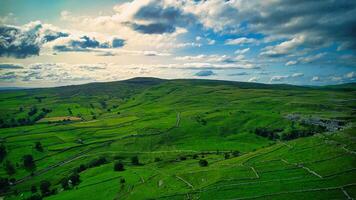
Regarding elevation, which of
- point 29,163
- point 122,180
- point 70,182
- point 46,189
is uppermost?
point 122,180

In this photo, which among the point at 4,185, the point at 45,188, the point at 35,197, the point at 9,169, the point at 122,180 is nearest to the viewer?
the point at 122,180

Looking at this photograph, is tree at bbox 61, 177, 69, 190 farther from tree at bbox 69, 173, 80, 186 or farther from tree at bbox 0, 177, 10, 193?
tree at bbox 0, 177, 10, 193

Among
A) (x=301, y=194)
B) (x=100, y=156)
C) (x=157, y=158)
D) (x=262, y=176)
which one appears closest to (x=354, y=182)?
(x=301, y=194)

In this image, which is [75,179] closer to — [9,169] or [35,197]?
[35,197]

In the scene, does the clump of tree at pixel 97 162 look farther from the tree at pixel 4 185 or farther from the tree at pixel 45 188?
the tree at pixel 4 185

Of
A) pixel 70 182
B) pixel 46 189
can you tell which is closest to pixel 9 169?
pixel 46 189

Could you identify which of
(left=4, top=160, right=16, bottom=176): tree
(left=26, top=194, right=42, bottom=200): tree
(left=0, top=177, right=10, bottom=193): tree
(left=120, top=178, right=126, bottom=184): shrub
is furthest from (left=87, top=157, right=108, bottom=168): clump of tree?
(left=120, top=178, right=126, bottom=184): shrub

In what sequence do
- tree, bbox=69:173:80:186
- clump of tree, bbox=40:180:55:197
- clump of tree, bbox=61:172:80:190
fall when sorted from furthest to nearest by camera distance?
1. tree, bbox=69:173:80:186
2. clump of tree, bbox=61:172:80:190
3. clump of tree, bbox=40:180:55:197

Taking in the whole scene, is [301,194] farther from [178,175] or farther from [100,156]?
[100,156]

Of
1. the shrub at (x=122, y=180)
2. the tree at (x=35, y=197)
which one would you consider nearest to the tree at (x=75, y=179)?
the tree at (x=35, y=197)
